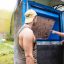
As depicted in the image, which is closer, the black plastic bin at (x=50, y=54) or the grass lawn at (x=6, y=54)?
the black plastic bin at (x=50, y=54)

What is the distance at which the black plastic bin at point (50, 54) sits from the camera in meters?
4.01

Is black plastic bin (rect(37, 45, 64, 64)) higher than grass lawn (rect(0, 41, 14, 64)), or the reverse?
black plastic bin (rect(37, 45, 64, 64))

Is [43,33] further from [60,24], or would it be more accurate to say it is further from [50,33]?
[60,24]

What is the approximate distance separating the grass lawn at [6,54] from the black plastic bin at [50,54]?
8.09ft

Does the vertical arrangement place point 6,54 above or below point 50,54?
below

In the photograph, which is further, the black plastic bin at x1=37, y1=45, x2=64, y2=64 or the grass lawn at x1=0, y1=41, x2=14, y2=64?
the grass lawn at x1=0, y1=41, x2=14, y2=64

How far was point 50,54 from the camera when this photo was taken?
4.19m

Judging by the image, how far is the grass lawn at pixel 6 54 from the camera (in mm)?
6555

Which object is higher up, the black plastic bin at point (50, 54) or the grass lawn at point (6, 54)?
the black plastic bin at point (50, 54)

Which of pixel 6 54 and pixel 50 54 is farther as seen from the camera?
pixel 6 54

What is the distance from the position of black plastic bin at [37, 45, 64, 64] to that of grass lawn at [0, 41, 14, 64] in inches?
97.0

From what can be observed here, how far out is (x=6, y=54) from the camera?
7090mm

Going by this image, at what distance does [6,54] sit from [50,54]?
3185 millimetres

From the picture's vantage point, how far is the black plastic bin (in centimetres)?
401
